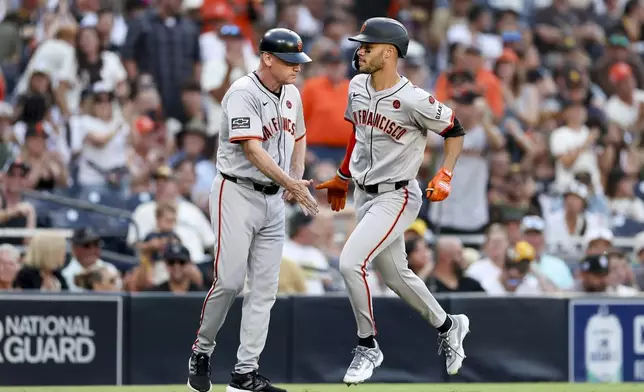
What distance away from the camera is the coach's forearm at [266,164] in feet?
25.0

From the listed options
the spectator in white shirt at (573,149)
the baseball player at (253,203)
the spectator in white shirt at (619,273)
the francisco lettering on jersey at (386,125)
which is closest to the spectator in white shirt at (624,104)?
the spectator in white shirt at (573,149)

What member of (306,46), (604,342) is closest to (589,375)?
(604,342)

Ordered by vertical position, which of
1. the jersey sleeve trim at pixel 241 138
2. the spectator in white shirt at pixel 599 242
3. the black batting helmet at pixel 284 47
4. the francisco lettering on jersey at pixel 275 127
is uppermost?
the black batting helmet at pixel 284 47

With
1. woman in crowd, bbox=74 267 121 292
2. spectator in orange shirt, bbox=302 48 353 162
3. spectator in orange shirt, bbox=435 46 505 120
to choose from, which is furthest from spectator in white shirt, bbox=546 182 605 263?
woman in crowd, bbox=74 267 121 292

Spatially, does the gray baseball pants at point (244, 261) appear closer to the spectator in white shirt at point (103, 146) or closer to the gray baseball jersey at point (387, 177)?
the gray baseball jersey at point (387, 177)

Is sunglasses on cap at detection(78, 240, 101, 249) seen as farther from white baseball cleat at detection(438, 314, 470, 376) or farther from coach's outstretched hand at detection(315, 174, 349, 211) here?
white baseball cleat at detection(438, 314, 470, 376)

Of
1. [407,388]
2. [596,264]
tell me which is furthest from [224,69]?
[407,388]

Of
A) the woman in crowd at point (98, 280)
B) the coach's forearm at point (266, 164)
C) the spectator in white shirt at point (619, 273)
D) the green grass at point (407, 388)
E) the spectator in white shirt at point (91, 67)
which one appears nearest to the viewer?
the coach's forearm at point (266, 164)

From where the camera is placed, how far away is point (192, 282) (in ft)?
35.1

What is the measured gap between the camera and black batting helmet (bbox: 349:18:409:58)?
26.1ft

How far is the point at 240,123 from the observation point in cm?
770

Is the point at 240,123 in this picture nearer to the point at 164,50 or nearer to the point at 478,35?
the point at 164,50

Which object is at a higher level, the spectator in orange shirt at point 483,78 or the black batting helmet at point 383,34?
the spectator in orange shirt at point 483,78

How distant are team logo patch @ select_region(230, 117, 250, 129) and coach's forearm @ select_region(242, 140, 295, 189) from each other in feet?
0.33
